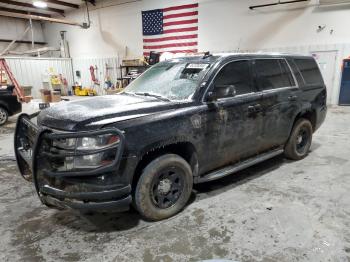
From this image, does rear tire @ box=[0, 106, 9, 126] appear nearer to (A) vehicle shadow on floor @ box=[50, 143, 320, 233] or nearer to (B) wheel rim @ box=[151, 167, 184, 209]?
(A) vehicle shadow on floor @ box=[50, 143, 320, 233]

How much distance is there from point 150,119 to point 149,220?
1.03 metres

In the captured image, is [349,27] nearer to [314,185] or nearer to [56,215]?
[314,185]

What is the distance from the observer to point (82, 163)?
2.15 m

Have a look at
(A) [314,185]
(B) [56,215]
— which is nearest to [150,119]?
(B) [56,215]

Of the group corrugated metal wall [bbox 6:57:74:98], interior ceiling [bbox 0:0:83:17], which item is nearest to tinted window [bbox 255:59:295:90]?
corrugated metal wall [bbox 6:57:74:98]

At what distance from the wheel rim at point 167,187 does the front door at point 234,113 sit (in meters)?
0.52

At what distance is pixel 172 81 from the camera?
3129 mm

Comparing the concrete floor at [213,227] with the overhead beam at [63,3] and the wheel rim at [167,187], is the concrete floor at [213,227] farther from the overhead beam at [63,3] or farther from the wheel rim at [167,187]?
the overhead beam at [63,3]

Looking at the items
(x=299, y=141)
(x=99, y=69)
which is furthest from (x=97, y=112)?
(x=99, y=69)

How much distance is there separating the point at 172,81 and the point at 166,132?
0.91m

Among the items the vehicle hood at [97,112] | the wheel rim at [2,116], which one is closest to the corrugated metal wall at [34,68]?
the wheel rim at [2,116]

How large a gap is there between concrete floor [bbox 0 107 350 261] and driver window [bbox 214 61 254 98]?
4.02 ft

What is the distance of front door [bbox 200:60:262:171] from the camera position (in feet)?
9.30

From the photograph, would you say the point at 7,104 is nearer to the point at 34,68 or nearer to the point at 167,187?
the point at 167,187
